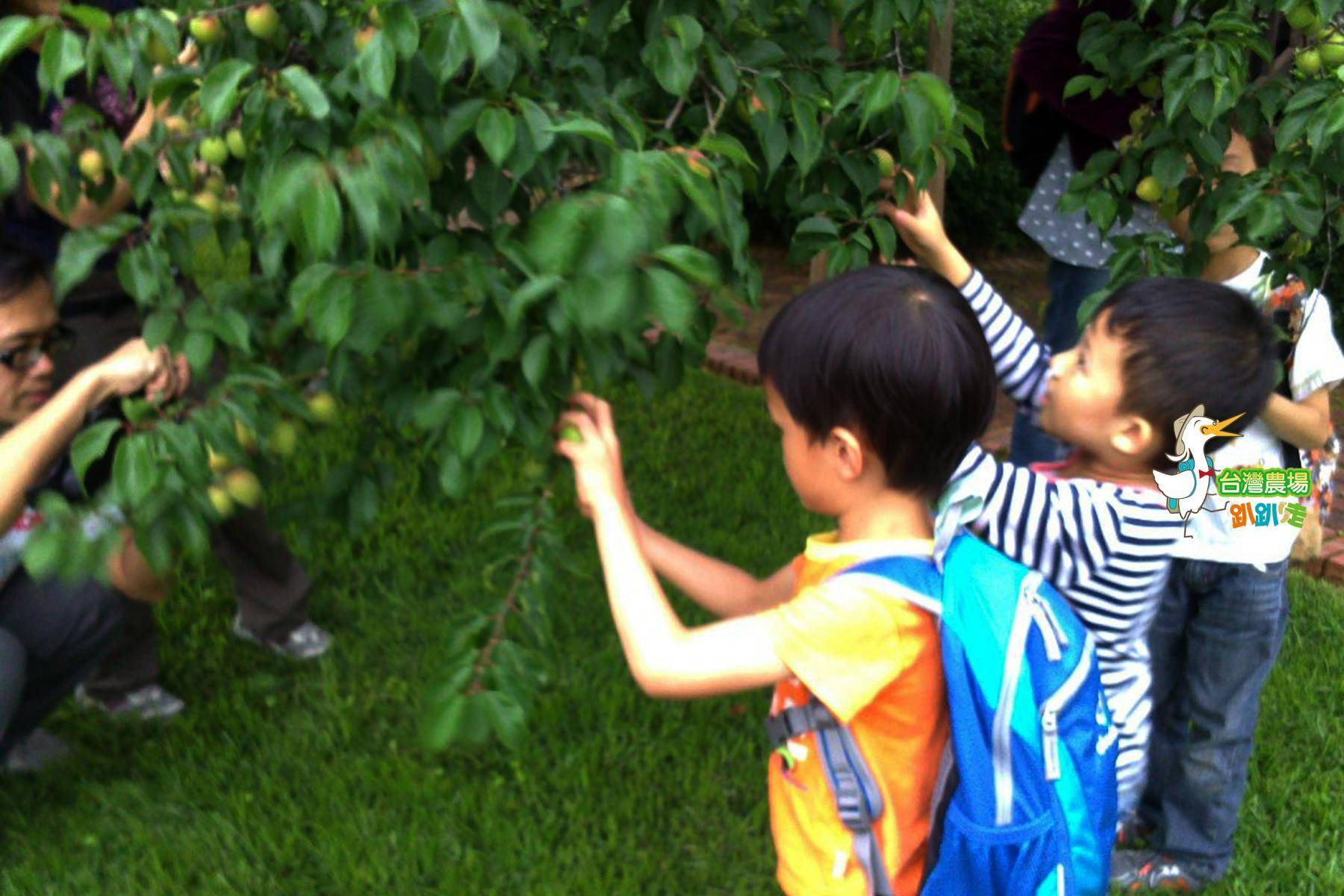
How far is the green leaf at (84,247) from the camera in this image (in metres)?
1.41

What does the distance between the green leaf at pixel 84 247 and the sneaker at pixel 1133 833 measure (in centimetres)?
225

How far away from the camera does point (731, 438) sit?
4.58 meters

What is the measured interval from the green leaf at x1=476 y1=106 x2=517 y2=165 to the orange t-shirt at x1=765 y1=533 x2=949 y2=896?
601 millimetres

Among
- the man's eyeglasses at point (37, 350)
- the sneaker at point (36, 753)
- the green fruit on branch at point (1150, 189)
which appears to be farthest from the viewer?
the sneaker at point (36, 753)

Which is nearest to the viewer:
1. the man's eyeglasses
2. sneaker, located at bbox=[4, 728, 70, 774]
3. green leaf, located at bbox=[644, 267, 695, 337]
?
green leaf, located at bbox=[644, 267, 695, 337]

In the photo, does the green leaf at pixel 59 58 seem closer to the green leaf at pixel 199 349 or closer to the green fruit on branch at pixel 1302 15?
the green leaf at pixel 199 349

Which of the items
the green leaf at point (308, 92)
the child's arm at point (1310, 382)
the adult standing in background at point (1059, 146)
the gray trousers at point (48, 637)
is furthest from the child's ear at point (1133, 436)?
the gray trousers at point (48, 637)

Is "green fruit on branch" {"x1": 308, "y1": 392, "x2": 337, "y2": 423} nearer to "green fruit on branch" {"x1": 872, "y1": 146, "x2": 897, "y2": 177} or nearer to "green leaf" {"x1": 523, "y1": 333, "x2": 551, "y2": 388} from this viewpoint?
"green leaf" {"x1": 523, "y1": 333, "x2": 551, "y2": 388}

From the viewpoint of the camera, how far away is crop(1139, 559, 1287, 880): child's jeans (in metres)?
2.24

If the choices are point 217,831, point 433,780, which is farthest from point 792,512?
point 217,831

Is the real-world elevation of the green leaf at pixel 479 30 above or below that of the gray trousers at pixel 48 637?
above

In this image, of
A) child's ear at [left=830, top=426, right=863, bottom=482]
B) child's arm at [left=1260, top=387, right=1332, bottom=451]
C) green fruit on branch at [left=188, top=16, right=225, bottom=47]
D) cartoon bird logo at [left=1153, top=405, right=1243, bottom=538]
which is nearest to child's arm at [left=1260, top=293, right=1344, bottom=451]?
child's arm at [left=1260, top=387, right=1332, bottom=451]

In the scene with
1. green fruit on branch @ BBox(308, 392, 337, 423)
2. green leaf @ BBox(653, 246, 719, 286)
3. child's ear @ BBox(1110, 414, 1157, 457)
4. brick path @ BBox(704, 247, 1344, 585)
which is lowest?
brick path @ BBox(704, 247, 1344, 585)

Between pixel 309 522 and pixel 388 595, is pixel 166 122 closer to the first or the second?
pixel 309 522
